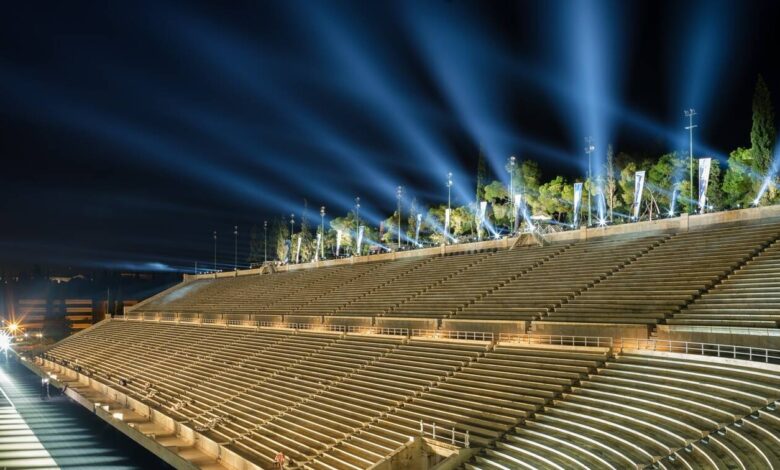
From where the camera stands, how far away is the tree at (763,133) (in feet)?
114

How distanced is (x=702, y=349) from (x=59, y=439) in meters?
20.9

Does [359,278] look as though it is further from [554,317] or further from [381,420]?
[381,420]

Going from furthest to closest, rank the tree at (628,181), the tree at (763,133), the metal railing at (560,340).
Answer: the tree at (628,181)
the tree at (763,133)
the metal railing at (560,340)

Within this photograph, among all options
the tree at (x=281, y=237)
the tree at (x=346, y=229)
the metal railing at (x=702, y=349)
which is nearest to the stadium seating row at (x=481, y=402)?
the metal railing at (x=702, y=349)

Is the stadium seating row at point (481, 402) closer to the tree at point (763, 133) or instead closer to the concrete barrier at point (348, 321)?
the concrete barrier at point (348, 321)

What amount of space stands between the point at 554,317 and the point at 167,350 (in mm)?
23640

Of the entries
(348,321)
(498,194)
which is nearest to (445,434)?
(348,321)

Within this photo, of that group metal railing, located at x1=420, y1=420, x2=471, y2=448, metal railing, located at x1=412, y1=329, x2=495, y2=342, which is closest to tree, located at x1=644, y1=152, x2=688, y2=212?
metal railing, located at x1=412, y1=329, x2=495, y2=342

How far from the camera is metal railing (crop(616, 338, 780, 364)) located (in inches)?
591

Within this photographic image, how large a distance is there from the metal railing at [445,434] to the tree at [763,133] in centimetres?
2651

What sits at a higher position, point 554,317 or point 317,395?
point 554,317

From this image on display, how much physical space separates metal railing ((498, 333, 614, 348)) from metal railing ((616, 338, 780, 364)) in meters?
0.62

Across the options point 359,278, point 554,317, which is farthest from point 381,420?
point 359,278

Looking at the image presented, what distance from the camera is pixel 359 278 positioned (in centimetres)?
4006
